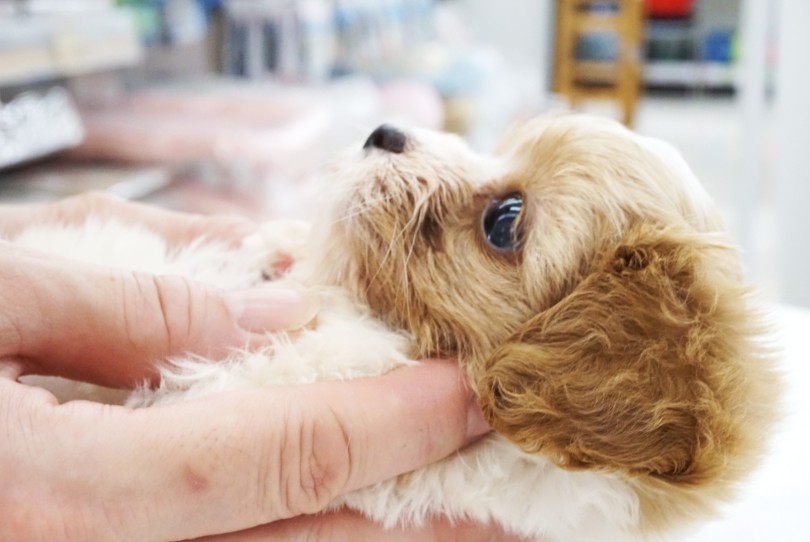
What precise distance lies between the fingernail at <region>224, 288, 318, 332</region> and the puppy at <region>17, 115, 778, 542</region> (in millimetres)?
22

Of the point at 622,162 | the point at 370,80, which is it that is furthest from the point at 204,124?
the point at 622,162

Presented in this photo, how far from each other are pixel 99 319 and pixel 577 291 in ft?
1.68

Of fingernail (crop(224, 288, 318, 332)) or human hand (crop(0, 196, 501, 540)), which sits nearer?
human hand (crop(0, 196, 501, 540))

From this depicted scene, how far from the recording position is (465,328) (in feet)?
3.27

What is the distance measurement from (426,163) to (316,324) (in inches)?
10.2

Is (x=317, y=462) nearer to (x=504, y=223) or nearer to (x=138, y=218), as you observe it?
(x=504, y=223)

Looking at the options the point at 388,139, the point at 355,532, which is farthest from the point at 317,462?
the point at 388,139

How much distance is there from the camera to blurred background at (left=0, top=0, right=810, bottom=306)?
2.22m

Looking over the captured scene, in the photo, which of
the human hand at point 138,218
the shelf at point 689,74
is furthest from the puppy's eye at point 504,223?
the shelf at point 689,74

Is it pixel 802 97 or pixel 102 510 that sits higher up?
pixel 802 97

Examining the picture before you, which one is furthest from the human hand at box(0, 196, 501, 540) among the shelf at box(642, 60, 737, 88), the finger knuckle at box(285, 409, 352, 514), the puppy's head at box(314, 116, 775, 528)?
the shelf at box(642, 60, 737, 88)

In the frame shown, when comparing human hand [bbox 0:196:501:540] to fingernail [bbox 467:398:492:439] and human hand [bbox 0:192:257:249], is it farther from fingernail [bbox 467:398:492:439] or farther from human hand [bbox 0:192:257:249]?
human hand [bbox 0:192:257:249]

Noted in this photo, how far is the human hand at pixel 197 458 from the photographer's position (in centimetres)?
75

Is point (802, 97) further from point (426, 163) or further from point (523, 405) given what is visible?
point (523, 405)
